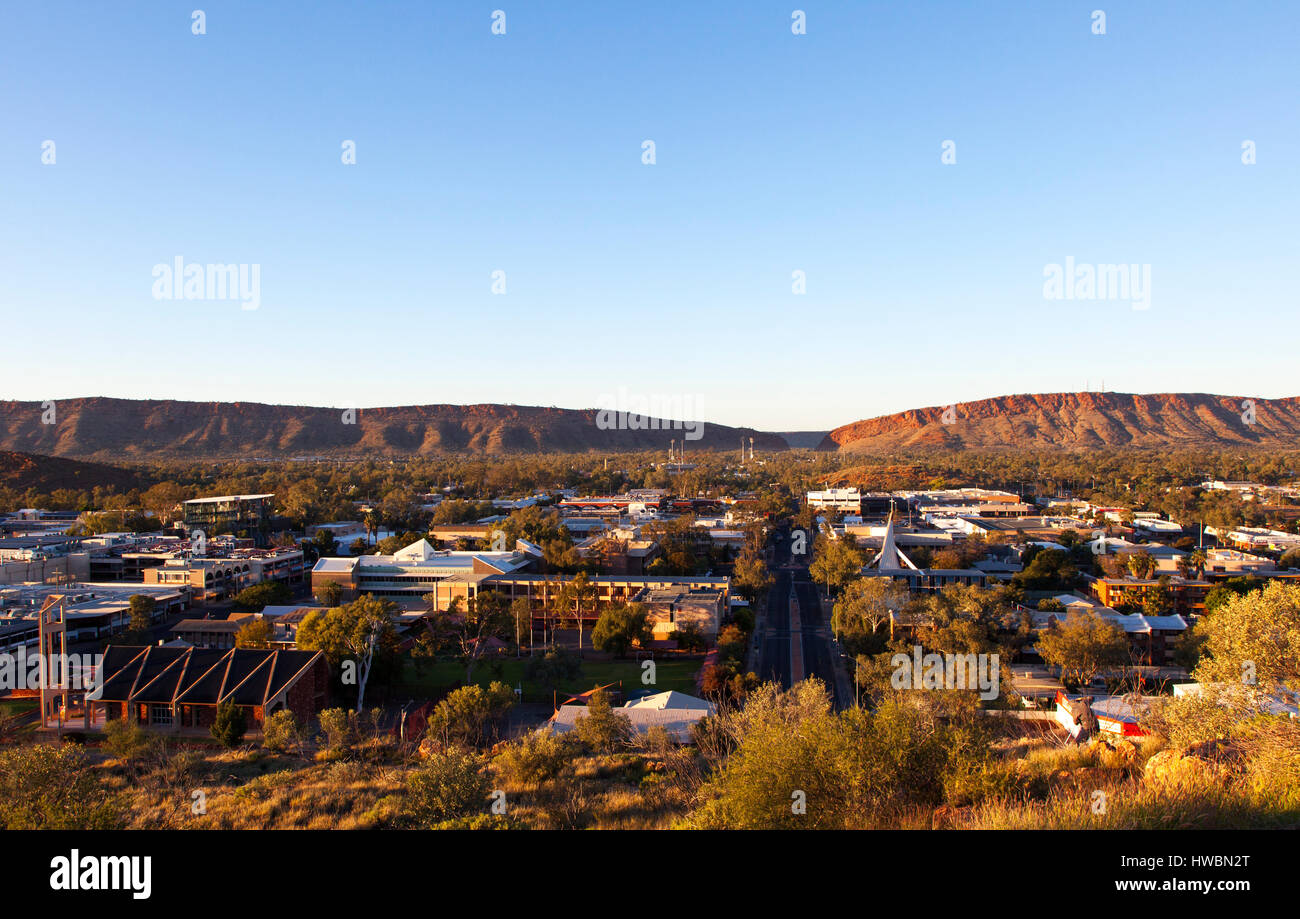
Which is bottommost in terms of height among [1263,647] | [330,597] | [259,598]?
[259,598]

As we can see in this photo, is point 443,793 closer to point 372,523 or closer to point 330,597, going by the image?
point 330,597

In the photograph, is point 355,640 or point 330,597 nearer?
point 355,640

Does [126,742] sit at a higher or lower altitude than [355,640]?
lower

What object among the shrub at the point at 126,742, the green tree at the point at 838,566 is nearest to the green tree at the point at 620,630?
the green tree at the point at 838,566

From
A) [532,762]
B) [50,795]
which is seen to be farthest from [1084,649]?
[50,795]

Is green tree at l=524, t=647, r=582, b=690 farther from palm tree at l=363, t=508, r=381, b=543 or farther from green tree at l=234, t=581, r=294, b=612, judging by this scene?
palm tree at l=363, t=508, r=381, b=543

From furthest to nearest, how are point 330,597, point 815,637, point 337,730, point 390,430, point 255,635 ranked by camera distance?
point 390,430 < point 330,597 < point 815,637 < point 255,635 < point 337,730

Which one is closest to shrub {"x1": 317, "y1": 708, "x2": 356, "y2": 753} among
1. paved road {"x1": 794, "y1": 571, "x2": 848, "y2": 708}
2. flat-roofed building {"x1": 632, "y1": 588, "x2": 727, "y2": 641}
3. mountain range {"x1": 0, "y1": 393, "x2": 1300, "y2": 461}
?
paved road {"x1": 794, "y1": 571, "x2": 848, "y2": 708}
